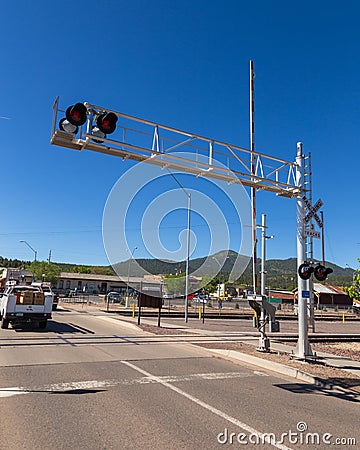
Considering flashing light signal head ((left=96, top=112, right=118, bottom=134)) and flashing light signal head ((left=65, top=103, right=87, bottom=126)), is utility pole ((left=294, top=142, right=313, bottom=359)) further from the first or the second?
flashing light signal head ((left=65, top=103, right=87, bottom=126))

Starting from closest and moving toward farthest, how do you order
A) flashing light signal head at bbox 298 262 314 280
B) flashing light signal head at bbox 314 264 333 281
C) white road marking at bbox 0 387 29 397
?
white road marking at bbox 0 387 29 397 → flashing light signal head at bbox 314 264 333 281 → flashing light signal head at bbox 298 262 314 280

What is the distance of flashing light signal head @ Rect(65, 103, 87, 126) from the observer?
8.50 metres

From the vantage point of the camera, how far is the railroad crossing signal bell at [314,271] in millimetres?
11570

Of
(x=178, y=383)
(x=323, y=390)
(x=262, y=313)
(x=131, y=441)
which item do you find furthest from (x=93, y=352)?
(x=131, y=441)

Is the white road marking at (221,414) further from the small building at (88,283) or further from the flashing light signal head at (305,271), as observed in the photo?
the small building at (88,283)

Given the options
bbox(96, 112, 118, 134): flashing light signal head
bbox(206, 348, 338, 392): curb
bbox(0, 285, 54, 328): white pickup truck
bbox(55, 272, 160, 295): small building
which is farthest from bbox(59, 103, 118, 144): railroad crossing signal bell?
bbox(55, 272, 160, 295): small building

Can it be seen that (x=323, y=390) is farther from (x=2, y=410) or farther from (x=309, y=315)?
(x=2, y=410)

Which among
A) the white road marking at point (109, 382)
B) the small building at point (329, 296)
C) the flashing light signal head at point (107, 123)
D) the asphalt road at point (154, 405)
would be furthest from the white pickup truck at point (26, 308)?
the small building at point (329, 296)

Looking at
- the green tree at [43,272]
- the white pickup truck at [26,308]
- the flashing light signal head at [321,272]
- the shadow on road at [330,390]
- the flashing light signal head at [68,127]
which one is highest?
the flashing light signal head at [68,127]

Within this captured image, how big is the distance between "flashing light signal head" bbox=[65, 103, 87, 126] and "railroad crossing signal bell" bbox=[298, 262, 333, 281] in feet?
25.4

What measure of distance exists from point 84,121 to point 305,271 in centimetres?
772

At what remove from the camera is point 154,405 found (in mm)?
6500

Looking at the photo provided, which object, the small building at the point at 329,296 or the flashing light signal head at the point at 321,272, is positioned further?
the small building at the point at 329,296

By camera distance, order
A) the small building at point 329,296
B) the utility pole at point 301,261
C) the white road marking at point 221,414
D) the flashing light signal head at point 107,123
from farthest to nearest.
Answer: the small building at point 329,296 < the utility pole at point 301,261 < the flashing light signal head at point 107,123 < the white road marking at point 221,414
